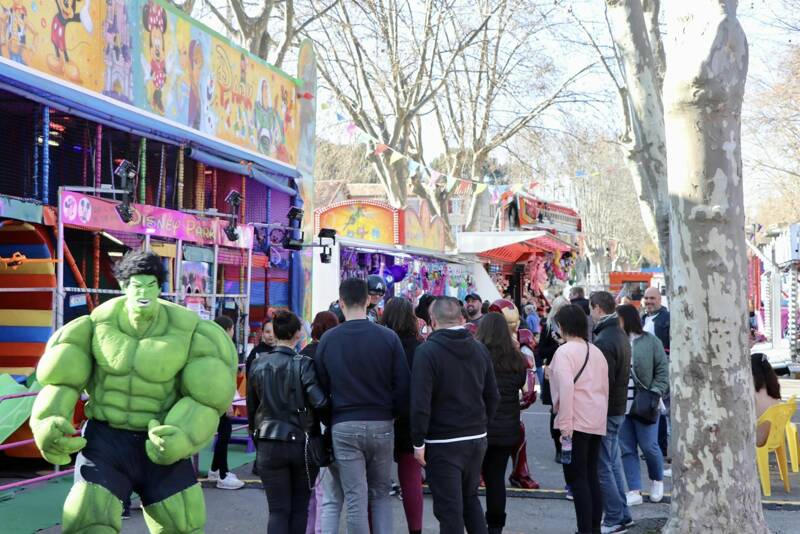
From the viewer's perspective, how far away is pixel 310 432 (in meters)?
5.39

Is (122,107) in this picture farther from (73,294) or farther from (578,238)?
(578,238)

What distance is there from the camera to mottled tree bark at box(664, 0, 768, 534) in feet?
18.3

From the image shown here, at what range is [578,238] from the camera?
120 feet

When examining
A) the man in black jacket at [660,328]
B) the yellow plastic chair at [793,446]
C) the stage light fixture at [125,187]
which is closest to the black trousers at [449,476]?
the man in black jacket at [660,328]

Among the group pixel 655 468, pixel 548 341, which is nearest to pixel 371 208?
pixel 548 341

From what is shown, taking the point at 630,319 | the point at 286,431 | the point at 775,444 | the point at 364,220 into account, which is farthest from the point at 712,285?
the point at 364,220

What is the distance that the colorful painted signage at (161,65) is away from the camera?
8758 mm

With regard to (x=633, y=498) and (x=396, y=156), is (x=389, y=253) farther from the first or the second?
(x=633, y=498)

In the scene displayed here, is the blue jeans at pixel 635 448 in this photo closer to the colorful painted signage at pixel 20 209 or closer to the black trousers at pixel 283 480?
the black trousers at pixel 283 480

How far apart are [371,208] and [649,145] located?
1088cm

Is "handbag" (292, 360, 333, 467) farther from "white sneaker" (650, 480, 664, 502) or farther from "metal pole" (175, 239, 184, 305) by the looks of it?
"metal pole" (175, 239, 184, 305)

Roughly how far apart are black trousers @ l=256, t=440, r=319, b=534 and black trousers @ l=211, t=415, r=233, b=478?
2760 mm

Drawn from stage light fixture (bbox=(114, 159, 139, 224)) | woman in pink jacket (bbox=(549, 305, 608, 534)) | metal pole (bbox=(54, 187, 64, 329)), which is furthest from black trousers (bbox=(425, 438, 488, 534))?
stage light fixture (bbox=(114, 159, 139, 224))

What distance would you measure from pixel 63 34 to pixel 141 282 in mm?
5174
